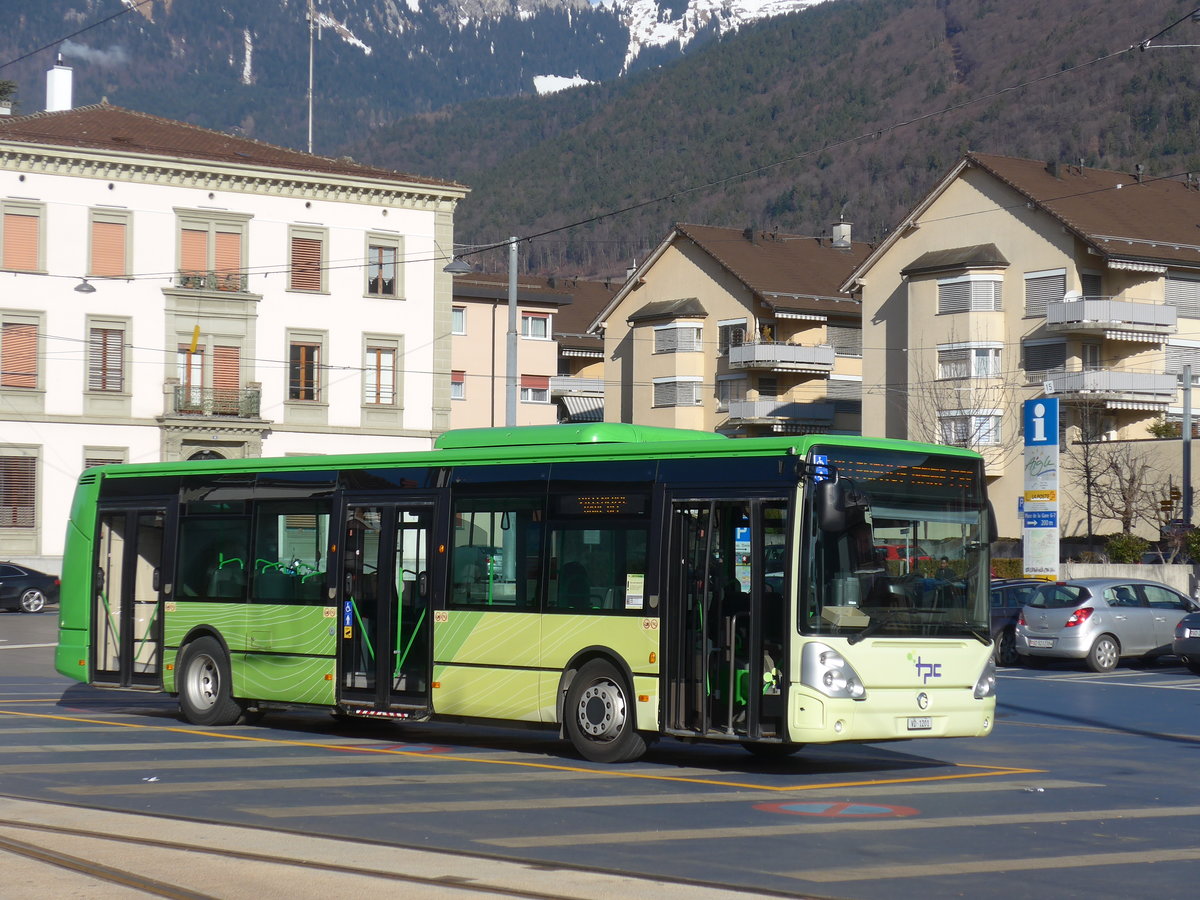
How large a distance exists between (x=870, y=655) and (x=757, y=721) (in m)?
1.04

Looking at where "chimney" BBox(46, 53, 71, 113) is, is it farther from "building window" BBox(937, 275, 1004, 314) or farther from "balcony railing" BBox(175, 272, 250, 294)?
"building window" BBox(937, 275, 1004, 314)

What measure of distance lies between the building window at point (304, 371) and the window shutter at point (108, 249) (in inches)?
238

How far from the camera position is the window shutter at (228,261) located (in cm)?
5650

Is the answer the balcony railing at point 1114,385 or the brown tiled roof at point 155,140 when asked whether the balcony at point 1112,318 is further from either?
the brown tiled roof at point 155,140

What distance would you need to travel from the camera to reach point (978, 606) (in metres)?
14.7

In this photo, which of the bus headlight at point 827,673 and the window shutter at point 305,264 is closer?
the bus headlight at point 827,673

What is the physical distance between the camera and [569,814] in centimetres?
1187

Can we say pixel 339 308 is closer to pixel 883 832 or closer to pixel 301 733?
pixel 301 733

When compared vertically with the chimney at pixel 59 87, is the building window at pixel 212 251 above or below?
below

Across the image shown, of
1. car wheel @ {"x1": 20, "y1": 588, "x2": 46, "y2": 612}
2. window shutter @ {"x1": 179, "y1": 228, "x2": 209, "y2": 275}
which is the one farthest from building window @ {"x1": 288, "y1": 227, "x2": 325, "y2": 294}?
car wheel @ {"x1": 20, "y1": 588, "x2": 46, "y2": 612}

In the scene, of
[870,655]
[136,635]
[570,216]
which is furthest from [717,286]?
[570,216]

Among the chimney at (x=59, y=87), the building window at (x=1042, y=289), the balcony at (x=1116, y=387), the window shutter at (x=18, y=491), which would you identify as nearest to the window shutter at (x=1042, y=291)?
the building window at (x=1042, y=289)

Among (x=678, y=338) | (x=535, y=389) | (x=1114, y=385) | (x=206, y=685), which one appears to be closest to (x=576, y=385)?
(x=535, y=389)

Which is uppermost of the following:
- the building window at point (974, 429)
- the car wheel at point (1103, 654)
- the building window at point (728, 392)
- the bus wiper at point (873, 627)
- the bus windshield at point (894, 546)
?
the building window at point (728, 392)
